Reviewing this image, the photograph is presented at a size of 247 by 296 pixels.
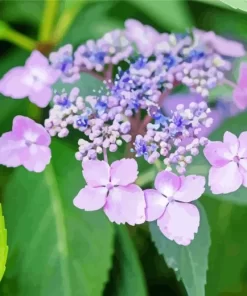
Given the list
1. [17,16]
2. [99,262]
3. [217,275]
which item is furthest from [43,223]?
[17,16]

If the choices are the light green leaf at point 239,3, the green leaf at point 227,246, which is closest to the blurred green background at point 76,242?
the green leaf at point 227,246

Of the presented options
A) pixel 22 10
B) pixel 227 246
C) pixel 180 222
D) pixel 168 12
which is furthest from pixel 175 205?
pixel 22 10

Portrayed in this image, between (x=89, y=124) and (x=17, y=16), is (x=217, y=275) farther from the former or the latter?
(x=17, y=16)

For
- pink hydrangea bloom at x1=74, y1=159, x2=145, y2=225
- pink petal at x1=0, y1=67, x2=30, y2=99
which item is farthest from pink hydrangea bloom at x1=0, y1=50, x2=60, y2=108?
pink hydrangea bloom at x1=74, y1=159, x2=145, y2=225

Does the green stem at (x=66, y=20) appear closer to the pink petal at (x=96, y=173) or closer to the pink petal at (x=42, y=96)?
the pink petal at (x=42, y=96)

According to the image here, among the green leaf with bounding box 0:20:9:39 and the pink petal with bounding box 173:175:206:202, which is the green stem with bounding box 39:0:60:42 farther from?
the pink petal with bounding box 173:175:206:202

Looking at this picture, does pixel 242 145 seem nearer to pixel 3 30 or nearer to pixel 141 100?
pixel 141 100

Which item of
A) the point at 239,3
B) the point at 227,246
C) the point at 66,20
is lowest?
the point at 227,246
